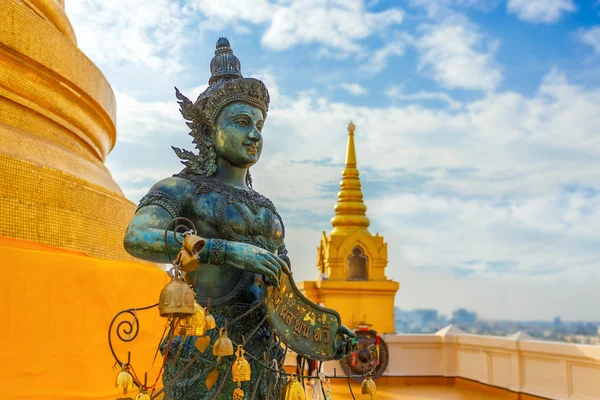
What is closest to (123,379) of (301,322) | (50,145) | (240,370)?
(240,370)

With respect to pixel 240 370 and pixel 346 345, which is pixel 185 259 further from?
pixel 346 345

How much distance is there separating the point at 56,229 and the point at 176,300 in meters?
3.94

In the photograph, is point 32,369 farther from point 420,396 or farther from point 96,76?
point 420,396

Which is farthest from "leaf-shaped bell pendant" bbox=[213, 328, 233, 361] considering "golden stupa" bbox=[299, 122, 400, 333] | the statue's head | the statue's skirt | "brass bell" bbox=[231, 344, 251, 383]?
"golden stupa" bbox=[299, 122, 400, 333]

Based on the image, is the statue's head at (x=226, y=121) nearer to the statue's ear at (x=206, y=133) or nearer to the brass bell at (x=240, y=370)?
the statue's ear at (x=206, y=133)

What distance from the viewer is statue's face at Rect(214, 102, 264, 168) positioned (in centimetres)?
309

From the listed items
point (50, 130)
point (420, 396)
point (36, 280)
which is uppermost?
point (50, 130)

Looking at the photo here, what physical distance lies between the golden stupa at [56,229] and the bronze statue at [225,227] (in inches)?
91.0

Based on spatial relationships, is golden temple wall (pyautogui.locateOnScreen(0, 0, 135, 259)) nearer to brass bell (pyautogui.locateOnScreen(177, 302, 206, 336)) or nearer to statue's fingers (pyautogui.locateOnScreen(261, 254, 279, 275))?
brass bell (pyautogui.locateOnScreen(177, 302, 206, 336))

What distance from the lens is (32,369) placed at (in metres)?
4.75

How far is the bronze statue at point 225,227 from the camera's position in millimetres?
2693

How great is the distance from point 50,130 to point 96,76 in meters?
1.15

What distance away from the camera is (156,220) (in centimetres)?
278

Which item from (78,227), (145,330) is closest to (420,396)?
(145,330)
